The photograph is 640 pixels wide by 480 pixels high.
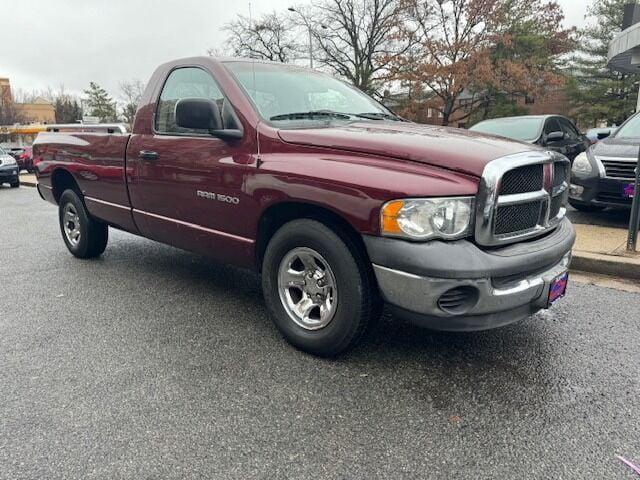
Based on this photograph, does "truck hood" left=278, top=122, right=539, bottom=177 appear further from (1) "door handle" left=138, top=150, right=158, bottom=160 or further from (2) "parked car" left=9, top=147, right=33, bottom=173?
(2) "parked car" left=9, top=147, right=33, bottom=173

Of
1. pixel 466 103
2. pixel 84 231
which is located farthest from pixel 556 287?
pixel 466 103

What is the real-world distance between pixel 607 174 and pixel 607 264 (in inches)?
76.4

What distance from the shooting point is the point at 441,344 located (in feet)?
10.5

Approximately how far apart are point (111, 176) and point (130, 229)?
0.51 m

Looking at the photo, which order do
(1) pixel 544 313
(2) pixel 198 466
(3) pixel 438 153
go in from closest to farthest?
(2) pixel 198 466, (3) pixel 438 153, (1) pixel 544 313

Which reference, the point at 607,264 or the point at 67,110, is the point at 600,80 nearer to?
the point at 607,264

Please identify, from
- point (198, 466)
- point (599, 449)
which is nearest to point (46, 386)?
point (198, 466)

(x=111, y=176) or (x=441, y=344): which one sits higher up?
(x=111, y=176)

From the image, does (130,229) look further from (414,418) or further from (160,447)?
(414,418)

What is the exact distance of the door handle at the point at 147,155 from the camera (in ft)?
12.6

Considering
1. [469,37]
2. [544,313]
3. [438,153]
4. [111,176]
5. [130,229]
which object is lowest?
[544,313]

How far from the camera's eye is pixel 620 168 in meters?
5.96

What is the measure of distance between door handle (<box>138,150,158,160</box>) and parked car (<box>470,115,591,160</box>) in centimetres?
602

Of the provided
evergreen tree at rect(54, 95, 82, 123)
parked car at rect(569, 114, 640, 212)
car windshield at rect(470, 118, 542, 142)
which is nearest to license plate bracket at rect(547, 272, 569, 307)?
parked car at rect(569, 114, 640, 212)
